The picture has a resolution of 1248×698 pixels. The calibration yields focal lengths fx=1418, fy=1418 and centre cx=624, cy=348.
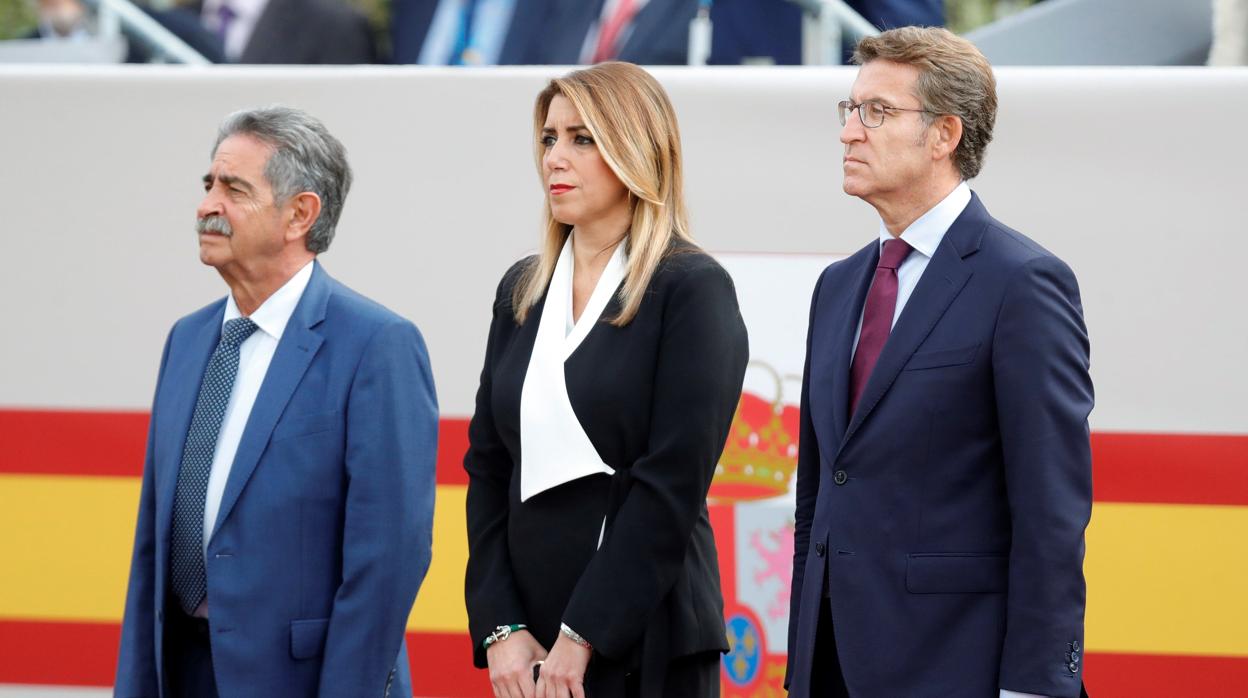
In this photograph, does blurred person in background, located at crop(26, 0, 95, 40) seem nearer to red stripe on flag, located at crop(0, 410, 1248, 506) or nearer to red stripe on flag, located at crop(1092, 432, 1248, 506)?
red stripe on flag, located at crop(0, 410, 1248, 506)

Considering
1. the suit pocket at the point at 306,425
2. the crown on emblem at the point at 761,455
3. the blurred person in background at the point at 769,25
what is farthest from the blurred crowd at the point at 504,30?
the suit pocket at the point at 306,425

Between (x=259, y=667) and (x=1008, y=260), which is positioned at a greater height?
(x=1008, y=260)

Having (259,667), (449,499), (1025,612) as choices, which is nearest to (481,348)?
(449,499)

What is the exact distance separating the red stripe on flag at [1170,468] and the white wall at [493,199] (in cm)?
5

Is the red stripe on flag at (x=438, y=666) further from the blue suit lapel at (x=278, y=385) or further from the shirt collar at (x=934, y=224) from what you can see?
the shirt collar at (x=934, y=224)

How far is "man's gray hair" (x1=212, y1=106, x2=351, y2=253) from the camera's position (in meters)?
2.69

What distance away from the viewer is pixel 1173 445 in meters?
3.28

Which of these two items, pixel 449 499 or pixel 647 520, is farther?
pixel 449 499

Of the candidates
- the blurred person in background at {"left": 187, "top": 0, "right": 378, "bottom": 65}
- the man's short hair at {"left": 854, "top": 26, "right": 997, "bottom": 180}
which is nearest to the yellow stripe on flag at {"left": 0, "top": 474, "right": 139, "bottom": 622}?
the blurred person in background at {"left": 187, "top": 0, "right": 378, "bottom": 65}

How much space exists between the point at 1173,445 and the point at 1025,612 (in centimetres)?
140

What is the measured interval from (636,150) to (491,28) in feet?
7.02

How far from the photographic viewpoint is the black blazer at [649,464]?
7.59 ft

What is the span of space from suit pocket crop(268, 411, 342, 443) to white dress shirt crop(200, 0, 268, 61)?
2.84 metres

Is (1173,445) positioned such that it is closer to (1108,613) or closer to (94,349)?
(1108,613)
